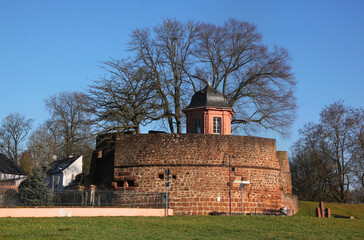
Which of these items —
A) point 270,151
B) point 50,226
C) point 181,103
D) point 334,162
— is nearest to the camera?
point 50,226

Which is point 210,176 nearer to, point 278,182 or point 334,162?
point 278,182

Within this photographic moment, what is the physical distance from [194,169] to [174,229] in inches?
362

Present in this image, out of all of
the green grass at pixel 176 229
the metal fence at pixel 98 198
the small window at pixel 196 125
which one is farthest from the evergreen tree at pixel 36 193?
the small window at pixel 196 125

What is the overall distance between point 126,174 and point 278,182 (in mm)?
8242

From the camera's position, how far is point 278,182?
92.6 ft

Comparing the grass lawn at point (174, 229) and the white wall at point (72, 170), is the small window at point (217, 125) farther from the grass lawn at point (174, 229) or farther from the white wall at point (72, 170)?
the white wall at point (72, 170)

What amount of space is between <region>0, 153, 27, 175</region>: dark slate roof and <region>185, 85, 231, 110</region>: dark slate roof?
2411 centimetres

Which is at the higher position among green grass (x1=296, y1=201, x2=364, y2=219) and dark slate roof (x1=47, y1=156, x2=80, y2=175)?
dark slate roof (x1=47, y1=156, x2=80, y2=175)

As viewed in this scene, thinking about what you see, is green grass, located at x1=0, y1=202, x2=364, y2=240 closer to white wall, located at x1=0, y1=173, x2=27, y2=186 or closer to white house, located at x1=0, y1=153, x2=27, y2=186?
white house, located at x1=0, y1=153, x2=27, y2=186

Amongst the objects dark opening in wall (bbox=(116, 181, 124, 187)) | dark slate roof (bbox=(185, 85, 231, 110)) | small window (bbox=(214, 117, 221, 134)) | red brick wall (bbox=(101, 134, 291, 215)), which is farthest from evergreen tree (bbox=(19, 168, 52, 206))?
small window (bbox=(214, 117, 221, 134))

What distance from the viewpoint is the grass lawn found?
14.8m

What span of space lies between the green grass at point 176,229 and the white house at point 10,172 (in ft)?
102

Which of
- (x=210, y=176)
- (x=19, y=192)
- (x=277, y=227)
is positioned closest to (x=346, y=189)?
(x=210, y=176)

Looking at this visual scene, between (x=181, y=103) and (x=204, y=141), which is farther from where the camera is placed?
(x=181, y=103)
